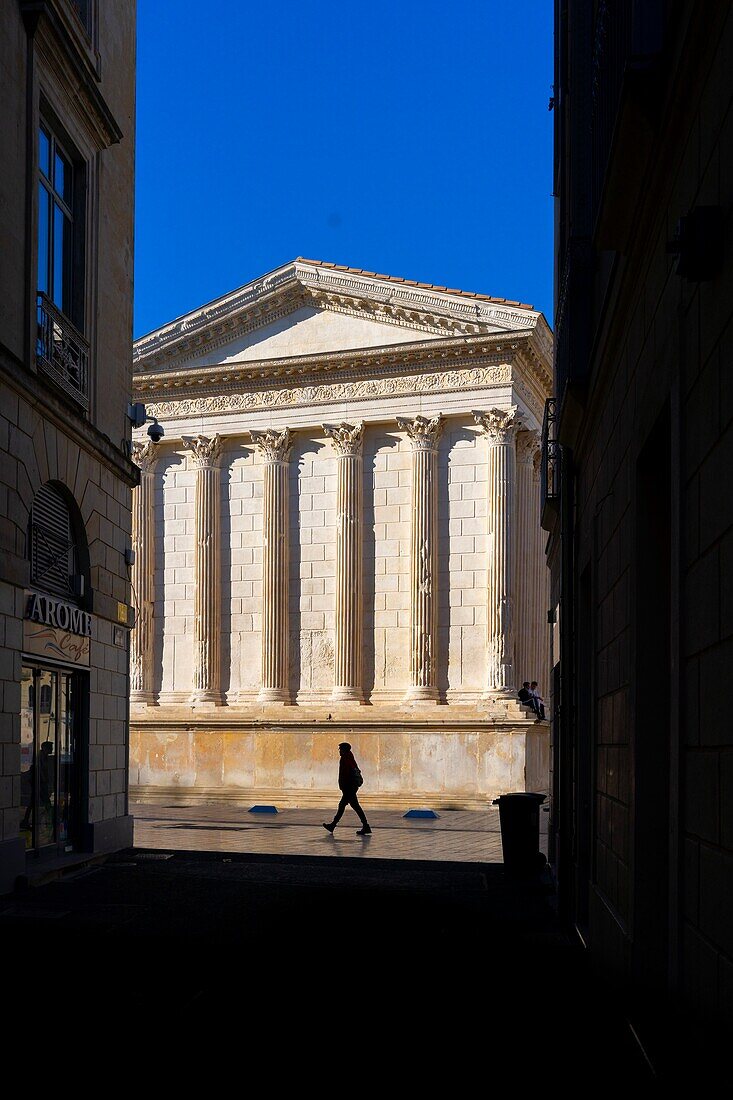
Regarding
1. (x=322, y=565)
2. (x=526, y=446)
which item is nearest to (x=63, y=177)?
(x=322, y=565)

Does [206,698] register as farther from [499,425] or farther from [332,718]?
[499,425]

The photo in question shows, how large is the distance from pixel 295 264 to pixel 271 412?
417 cm

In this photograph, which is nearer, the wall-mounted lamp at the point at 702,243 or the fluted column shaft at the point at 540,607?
the wall-mounted lamp at the point at 702,243

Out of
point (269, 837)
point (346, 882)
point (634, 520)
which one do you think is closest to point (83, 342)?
point (346, 882)

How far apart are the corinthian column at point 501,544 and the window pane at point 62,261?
699 inches

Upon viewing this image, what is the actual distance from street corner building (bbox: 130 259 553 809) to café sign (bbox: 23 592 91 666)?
Result: 16906mm

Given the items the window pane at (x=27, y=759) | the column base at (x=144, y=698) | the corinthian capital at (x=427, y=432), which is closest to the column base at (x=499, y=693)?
the corinthian capital at (x=427, y=432)

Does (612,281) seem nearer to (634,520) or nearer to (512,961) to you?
(634,520)

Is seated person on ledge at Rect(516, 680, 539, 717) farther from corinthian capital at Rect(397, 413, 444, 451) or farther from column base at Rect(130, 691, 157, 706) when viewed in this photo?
column base at Rect(130, 691, 157, 706)

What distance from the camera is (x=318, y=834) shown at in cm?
2292

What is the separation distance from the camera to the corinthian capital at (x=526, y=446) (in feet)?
113

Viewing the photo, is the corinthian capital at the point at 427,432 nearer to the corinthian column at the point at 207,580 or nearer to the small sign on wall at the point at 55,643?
the corinthian column at the point at 207,580

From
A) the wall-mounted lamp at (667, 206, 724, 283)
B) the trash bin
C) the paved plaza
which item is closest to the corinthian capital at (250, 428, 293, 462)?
the paved plaza

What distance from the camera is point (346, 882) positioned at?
47.0 ft
